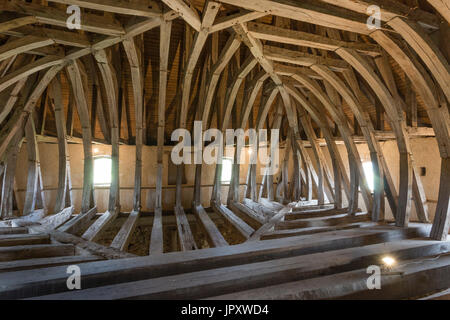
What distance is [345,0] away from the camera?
7.40 feet

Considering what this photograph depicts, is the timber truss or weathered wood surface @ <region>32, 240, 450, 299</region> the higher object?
the timber truss

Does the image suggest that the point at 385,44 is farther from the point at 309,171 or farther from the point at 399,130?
the point at 309,171

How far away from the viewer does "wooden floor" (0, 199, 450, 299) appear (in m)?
1.84

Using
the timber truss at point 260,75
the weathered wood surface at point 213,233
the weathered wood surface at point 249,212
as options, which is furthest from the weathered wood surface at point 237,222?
the weathered wood surface at point 213,233

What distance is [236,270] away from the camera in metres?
2.15

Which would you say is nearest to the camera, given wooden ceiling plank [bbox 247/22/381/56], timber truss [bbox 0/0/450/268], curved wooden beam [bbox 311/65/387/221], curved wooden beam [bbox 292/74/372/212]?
timber truss [bbox 0/0/450/268]

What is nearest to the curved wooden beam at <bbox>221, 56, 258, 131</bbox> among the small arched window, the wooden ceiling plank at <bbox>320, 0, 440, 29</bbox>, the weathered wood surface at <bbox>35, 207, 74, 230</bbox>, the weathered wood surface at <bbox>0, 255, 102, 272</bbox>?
the wooden ceiling plank at <bbox>320, 0, 440, 29</bbox>

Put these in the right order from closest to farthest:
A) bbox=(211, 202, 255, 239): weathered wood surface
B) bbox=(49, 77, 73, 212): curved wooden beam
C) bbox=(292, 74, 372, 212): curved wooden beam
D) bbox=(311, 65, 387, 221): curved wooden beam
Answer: bbox=(211, 202, 255, 239): weathered wood surface
bbox=(311, 65, 387, 221): curved wooden beam
bbox=(292, 74, 372, 212): curved wooden beam
bbox=(49, 77, 73, 212): curved wooden beam

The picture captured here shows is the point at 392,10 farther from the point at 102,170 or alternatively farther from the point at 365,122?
the point at 102,170

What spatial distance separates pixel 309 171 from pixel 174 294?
224 inches

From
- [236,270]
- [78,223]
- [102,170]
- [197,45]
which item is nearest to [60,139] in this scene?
[78,223]

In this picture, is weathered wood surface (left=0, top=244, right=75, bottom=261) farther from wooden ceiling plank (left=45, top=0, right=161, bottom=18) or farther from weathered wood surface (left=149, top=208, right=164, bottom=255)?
wooden ceiling plank (left=45, top=0, right=161, bottom=18)

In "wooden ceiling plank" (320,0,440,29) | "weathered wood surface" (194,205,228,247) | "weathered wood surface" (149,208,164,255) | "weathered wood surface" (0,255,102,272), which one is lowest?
"weathered wood surface" (194,205,228,247)
